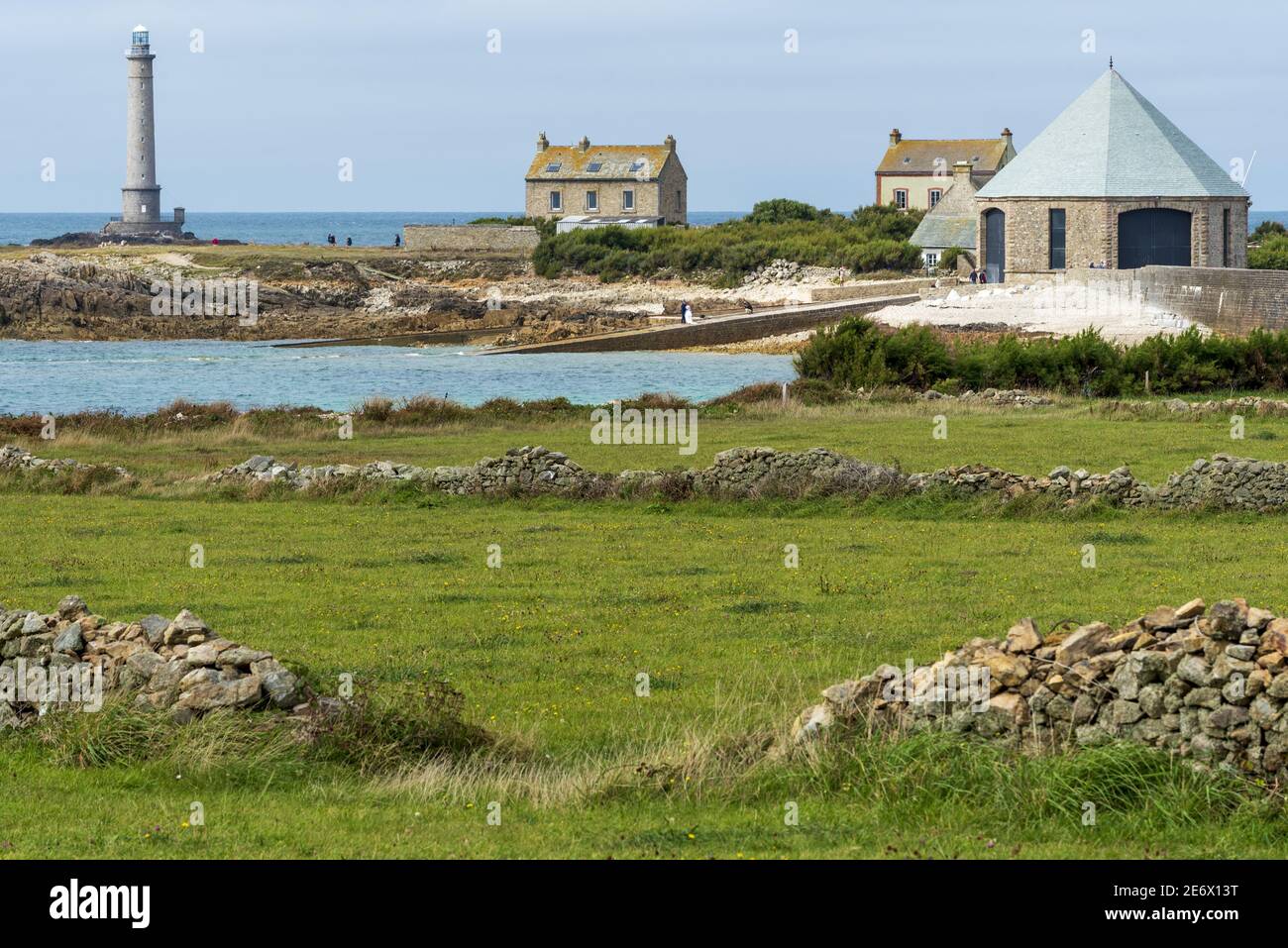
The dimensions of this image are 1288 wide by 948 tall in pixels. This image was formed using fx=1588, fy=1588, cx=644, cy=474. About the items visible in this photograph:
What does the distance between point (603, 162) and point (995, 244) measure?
204ft

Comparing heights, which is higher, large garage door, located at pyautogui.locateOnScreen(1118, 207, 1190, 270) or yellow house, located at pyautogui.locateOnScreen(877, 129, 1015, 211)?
yellow house, located at pyautogui.locateOnScreen(877, 129, 1015, 211)

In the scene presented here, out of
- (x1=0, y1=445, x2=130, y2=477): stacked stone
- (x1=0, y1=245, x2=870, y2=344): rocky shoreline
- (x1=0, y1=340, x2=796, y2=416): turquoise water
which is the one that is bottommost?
(x1=0, y1=445, x2=130, y2=477): stacked stone

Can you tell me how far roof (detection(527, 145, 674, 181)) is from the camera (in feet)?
444

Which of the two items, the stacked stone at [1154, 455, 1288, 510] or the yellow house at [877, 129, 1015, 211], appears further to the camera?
the yellow house at [877, 129, 1015, 211]

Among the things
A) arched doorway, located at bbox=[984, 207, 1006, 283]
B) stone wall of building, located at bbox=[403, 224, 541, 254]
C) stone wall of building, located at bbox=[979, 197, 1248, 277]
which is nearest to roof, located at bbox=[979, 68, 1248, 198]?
stone wall of building, located at bbox=[979, 197, 1248, 277]

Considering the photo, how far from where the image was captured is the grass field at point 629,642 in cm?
955

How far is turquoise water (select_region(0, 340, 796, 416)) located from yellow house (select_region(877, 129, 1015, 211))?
202ft

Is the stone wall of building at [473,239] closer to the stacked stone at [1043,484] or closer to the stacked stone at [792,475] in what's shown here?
the stacked stone at [792,475]

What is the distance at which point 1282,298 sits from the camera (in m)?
63.5

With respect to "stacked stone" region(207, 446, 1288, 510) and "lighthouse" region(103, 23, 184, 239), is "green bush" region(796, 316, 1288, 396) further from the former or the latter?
"lighthouse" region(103, 23, 184, 239)

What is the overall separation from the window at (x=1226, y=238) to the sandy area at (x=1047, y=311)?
8798mm

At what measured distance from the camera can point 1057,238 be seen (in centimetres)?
→ 7594

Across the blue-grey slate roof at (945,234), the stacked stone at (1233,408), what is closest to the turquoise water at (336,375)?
the stacked stone at (1233,408)
